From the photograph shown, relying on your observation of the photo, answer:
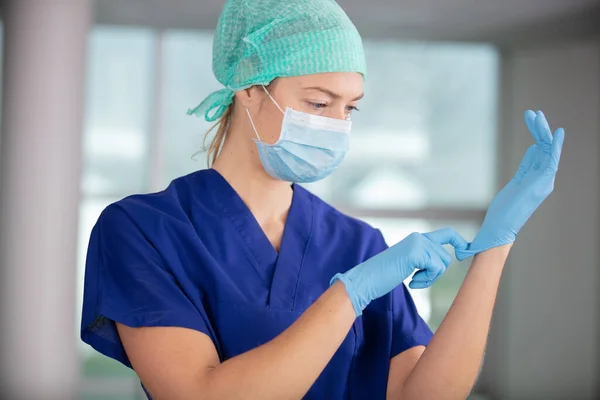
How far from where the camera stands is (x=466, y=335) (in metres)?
1.26

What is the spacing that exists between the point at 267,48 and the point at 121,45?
10.5 feet

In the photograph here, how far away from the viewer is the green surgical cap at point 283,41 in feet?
4.21

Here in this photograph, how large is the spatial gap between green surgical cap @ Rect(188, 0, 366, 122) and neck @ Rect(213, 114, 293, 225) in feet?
0.32

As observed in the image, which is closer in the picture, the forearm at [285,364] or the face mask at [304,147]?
the forearm at [285,364]

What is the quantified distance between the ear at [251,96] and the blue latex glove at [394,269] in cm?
37

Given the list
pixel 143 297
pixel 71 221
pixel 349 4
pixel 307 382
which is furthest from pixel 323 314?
pixel 349 4

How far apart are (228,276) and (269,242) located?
113 millimetres

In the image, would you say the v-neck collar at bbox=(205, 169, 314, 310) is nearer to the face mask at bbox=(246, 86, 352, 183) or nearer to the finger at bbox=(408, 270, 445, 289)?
the face mask at bbox=(246, 86, 352, 183)

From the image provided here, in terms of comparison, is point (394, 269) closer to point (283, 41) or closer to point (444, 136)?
point (283, 41)

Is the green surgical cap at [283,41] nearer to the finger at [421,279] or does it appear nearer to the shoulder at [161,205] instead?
the shoulder at [161,205]

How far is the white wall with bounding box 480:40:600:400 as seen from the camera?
164 inches

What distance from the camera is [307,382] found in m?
1.10

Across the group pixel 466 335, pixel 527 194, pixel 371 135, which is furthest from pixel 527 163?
pixel 371 135

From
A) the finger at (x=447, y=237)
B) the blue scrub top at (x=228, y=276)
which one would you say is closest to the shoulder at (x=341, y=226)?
the blue scrub top at (x=228, y=276)
